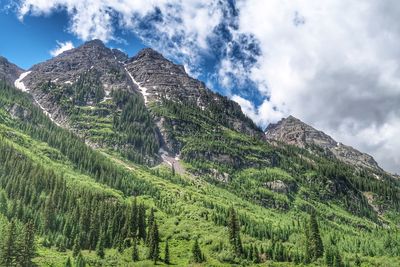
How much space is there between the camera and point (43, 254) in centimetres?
15900

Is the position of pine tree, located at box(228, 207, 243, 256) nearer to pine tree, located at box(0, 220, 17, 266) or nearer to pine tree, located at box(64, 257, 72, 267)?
pine tree, located at box(64, 257, 72, 267)

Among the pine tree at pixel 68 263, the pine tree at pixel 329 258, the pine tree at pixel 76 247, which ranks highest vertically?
the pine tree at pixel 329 258

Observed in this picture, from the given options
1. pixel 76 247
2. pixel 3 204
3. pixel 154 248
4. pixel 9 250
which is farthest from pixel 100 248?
pixel 3 204

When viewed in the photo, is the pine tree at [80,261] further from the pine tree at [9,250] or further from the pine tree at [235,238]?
the pine tree at [235,238]

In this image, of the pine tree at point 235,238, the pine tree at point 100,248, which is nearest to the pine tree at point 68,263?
the pine tree at point 100,248

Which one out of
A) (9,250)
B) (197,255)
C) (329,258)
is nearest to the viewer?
Answer: (9,250)

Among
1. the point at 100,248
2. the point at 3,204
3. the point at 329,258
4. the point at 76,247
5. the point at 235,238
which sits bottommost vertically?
the point at 76,247

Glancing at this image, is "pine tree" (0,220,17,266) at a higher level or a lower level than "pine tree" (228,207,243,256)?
lower

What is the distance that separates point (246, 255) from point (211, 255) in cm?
1728

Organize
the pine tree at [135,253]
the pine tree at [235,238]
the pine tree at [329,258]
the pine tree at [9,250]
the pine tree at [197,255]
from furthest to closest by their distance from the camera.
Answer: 1. the pine tree at [235,238]
2. the pine tree at [329,258]
3. the pine tree at [197,255]
4. the pine tree at [135,253]
5. the pine tree at [9,250]

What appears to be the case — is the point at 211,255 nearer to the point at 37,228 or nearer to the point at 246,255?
the point at 246,255

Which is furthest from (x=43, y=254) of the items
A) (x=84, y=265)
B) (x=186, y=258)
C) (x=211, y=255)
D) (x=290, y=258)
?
(x=290, y=258)

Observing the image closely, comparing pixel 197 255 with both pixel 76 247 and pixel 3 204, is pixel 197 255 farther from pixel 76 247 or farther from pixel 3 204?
pixel 3 204

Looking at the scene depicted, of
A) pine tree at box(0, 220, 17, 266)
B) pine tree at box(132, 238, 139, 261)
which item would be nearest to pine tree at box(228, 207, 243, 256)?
pine tree at box(132, 238, 139, 261)
